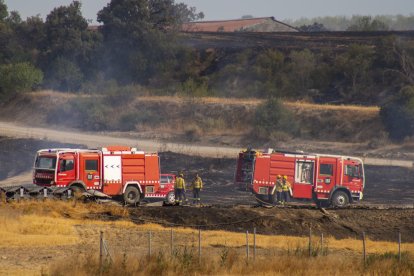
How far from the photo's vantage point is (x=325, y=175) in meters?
45.2

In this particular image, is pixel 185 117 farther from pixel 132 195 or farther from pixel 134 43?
pixel 132 195

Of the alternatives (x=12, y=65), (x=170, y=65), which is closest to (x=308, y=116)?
(x=170, y=65)

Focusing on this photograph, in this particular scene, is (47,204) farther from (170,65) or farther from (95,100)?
(170,65)

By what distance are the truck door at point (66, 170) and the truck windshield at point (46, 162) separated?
336 millimetres

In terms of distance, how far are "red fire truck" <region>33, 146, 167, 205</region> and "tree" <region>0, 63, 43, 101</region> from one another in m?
50.8

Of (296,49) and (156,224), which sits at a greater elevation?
(296,49)

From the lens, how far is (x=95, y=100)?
86.7m

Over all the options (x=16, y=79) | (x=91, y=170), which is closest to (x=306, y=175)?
(x=91, y=170)

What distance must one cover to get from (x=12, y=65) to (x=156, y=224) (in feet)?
202

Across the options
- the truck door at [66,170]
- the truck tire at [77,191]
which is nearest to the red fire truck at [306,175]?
the truck tire at [77,191]

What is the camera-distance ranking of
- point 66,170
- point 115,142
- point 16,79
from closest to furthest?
point 66,170 → point 115,142 → point 16,79

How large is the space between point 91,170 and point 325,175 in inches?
427

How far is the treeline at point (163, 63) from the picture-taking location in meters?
87.1

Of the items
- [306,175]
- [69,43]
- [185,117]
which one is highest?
[69,43]
